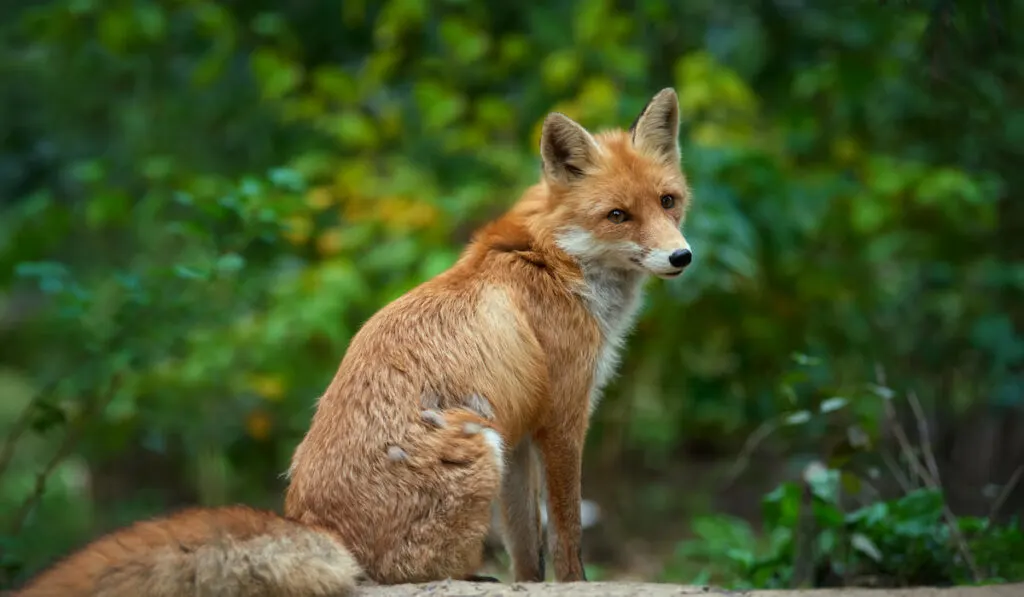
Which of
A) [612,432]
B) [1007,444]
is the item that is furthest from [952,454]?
[612,432]

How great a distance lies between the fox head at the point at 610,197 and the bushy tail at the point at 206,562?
1.77 meters

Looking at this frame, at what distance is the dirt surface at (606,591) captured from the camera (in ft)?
10.8

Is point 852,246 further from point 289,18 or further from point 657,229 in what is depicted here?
point 289,18

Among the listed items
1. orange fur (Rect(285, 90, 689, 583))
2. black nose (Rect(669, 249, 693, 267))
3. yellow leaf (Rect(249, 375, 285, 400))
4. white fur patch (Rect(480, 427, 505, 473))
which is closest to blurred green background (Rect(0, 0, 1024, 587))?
yellow leaf (Rect(249, 375, 285, 400))

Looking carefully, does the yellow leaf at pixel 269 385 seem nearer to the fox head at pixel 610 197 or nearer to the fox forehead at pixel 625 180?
the fox head at pixel 610 197

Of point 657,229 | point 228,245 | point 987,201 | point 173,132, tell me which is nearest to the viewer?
point 657,229

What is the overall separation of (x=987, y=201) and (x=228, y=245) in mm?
4864

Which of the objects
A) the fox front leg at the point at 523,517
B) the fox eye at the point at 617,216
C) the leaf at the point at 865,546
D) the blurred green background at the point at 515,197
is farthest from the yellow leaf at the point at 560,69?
the leaf at the point at 865,546

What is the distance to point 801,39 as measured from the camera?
737 centimetres

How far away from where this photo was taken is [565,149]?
4348 mm

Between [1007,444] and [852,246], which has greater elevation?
[852,246]

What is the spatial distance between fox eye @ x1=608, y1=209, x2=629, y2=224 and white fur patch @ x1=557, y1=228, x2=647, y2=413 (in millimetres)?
113

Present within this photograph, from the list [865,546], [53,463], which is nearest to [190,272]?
[53,463]

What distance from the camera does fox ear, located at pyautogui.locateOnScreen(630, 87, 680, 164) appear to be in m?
4.48
